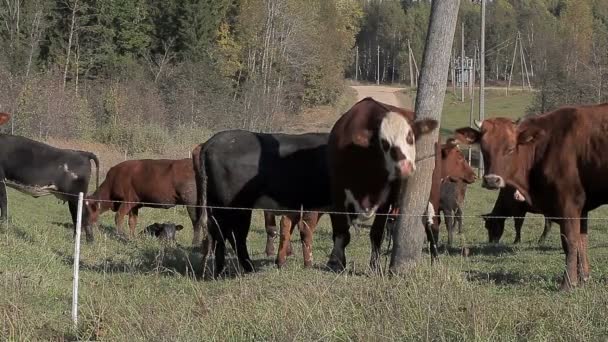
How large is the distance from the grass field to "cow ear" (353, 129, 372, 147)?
158 centimetres

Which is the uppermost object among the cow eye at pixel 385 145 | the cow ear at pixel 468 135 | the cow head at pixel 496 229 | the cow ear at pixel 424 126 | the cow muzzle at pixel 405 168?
the cow ear at pixel 424 126

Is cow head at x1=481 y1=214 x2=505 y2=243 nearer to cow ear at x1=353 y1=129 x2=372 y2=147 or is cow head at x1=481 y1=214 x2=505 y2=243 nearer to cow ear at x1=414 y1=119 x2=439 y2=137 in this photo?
cow ear at x1=353 y1=129 x2=372 y2=147

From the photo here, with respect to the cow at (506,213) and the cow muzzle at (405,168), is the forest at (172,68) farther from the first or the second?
the cow muzzle at (405,168)

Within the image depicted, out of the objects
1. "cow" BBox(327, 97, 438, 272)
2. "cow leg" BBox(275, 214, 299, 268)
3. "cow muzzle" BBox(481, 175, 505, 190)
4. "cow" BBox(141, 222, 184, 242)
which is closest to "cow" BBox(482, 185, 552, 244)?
"cow leg" BBox(275, 214, 299, 268)

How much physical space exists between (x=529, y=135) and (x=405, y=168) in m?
1.62

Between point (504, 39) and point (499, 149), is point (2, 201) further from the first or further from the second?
point (504, 39)

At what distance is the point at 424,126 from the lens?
32.3ft

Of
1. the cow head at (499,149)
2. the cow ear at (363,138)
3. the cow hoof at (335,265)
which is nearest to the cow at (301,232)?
the cow hoof at (335,265)

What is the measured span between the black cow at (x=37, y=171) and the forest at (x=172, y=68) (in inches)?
876

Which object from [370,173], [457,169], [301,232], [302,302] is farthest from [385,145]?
[457,169]

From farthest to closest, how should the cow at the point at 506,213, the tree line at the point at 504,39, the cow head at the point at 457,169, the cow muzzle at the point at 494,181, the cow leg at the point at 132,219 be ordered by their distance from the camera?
the tree line at the point at 504,39 → the cow leg at the point at 132,219 → the cow at the point at 506,213 → the cow head at the point at 457,169 → the cow muzzle at the point at 494,181

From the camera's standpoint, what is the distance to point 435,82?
9.64m

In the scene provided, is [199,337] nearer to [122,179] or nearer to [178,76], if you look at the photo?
[122,179]

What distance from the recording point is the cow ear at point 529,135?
10102mm
